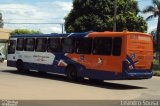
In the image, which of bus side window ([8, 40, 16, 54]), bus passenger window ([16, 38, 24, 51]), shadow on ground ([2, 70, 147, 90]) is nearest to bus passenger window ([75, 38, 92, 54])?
shadow on ground ([2, 70, 147, 90])

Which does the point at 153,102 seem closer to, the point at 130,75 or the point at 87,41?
the point at 130,75

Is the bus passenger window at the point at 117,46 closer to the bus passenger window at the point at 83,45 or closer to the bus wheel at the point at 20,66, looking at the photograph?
the bus passenger window at the point at 83,45

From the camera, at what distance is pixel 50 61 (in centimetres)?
2647

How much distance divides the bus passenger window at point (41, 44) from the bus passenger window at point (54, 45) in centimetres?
53

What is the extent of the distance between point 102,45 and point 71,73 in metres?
3.02

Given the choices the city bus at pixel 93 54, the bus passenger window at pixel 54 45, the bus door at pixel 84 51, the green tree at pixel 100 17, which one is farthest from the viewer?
the green tree at pixel 100 17

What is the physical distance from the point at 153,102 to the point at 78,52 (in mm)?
9045

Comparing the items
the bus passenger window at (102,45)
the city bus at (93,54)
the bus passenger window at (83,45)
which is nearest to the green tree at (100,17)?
the city bus at (93,54)

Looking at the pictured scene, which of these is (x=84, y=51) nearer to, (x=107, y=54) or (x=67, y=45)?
(x=67, y=45)

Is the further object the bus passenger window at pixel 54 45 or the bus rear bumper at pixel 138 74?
the bus passenger window at pixel 54 45

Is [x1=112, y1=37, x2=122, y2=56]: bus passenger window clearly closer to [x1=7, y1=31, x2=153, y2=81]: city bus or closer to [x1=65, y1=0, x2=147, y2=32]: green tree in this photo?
[x1=7, y1=31, x2=153, y2=81]: city bus

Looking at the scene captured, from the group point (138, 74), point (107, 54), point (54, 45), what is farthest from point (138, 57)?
point (54, 45)

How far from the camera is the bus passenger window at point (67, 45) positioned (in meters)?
24.8

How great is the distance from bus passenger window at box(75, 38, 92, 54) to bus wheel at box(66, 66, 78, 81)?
1.00 metres
